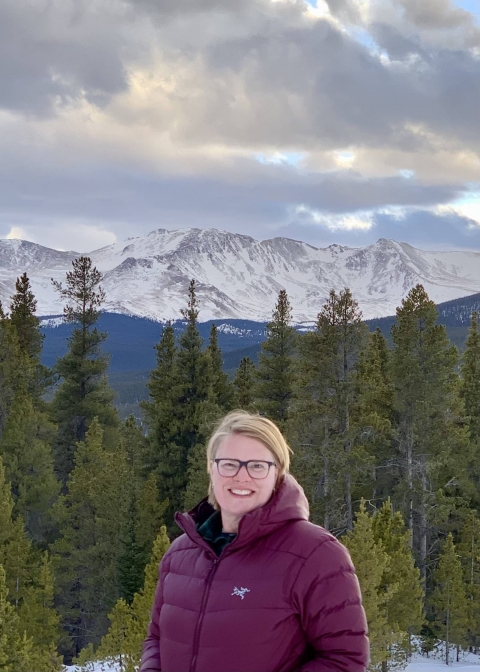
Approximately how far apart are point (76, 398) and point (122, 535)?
12.8m

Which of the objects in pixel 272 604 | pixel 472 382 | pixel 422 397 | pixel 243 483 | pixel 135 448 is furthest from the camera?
→ pixel 135 448

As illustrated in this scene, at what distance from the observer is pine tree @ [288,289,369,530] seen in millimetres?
21109

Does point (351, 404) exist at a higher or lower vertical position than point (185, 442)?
higher

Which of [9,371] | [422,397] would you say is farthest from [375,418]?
[9,371]

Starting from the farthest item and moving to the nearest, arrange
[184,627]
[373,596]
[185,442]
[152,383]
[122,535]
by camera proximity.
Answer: [152,383]
[185,442]
[122,535]
[373,596]
[184,627]

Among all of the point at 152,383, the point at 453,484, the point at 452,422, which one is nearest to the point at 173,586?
the point at 452,422

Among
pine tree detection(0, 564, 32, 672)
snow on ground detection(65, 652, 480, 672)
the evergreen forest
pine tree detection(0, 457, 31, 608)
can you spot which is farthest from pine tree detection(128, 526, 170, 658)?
pine tree detection(0, 457, 31, 608)

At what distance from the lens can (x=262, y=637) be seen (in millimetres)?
3035

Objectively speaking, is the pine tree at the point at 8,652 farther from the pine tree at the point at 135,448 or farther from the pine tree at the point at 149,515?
the pine tree at the point at 135,448

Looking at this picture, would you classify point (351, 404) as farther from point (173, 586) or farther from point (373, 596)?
point (173, 586)

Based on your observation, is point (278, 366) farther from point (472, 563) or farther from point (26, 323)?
point (26, 323)

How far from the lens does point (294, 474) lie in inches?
844

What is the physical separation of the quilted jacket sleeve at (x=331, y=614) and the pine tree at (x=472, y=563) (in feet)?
79.3

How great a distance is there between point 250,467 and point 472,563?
84.8 ft
